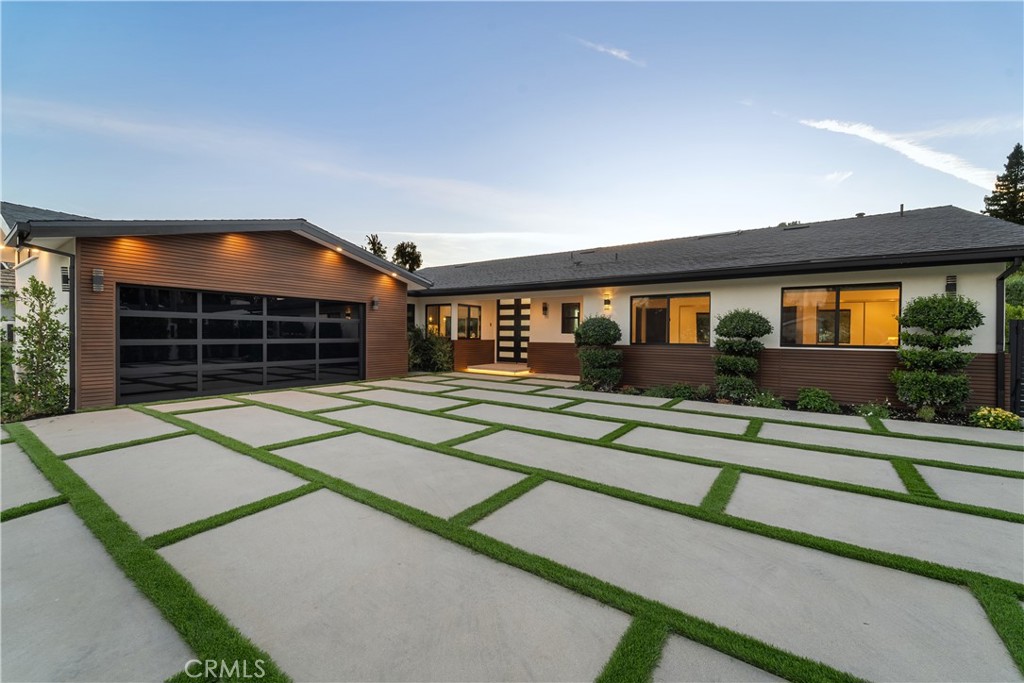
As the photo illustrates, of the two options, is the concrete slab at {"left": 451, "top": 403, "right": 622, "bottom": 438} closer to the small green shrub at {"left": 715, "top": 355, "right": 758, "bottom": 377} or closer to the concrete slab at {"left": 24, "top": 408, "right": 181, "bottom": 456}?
the small green shrub at {"left": 715, "top": 355, "right": 758, "bottom": 377}

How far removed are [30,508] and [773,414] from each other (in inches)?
353

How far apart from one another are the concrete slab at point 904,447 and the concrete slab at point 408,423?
13.7 feet

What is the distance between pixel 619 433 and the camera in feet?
17.4

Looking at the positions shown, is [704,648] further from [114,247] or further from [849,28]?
[849,28]

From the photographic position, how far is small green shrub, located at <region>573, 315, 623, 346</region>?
9297 mm

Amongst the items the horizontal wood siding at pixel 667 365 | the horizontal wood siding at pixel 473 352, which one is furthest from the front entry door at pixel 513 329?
the horizontal wood siding at pixel 667 365

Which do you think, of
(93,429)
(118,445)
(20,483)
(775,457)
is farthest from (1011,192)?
(93,429)

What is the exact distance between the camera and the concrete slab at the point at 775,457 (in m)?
3.75

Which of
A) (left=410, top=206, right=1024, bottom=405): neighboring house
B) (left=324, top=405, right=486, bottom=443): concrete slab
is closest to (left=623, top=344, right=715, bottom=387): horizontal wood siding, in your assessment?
(left=410, top=206, right=1024, bottom=405): neighboring house

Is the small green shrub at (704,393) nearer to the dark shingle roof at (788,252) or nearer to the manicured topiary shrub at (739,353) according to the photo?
the manicured topiary shrub at (739,353)

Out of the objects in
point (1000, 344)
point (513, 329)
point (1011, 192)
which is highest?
point (1011, 192)

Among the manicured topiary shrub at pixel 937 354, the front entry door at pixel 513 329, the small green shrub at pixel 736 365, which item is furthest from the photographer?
the front entry door at pixel 513 329

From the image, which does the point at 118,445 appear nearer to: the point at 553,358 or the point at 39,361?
the point at 39,361

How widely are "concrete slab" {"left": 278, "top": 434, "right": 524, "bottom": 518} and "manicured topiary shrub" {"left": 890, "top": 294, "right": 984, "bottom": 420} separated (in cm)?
698
